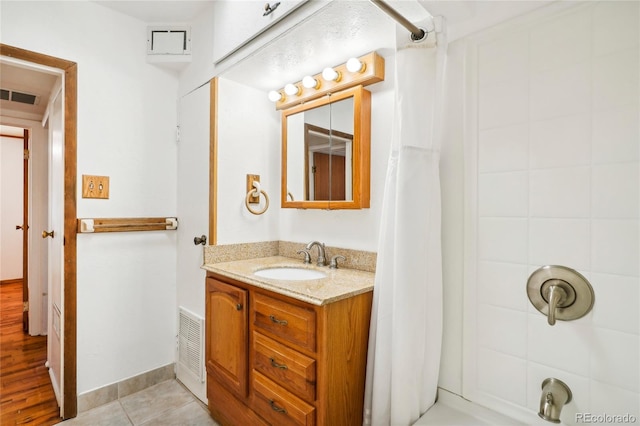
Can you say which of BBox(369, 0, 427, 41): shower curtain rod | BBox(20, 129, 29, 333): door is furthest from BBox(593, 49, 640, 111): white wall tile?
BBox(20, 129, 29, 333): door

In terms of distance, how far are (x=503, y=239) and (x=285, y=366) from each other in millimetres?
970

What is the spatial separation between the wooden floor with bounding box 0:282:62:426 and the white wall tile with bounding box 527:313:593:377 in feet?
8.00

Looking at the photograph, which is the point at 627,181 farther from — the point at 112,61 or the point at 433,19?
the point at 112,61

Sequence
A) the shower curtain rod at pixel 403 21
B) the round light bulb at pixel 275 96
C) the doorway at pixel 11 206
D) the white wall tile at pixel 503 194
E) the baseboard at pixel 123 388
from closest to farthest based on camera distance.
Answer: the shower curtain rod at pixel 403 21 → the white wall tile at pixel 503 194 → the baseboard at pixel 123 388 → the round light bulb at pixel 275 96 → the doorway at pixel 11 206

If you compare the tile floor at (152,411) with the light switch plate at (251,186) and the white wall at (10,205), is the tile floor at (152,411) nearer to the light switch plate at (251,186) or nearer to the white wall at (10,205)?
the light switch plate at (251,186)

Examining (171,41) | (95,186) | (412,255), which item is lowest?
(412,255)

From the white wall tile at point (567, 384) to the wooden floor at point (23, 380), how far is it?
7.82 feet

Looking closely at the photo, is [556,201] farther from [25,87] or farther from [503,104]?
[25,87]

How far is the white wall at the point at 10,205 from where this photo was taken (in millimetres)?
4695

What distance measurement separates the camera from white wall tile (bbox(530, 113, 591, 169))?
3.14ft

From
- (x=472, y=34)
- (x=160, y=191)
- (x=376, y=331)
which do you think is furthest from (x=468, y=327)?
(x=160, y=191)

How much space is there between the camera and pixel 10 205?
4766 millimetres

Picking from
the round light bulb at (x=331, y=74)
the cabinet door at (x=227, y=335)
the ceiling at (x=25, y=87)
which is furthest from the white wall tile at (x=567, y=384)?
the ceiling at (x=25, y=87)

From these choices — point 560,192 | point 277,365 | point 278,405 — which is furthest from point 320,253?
point 560,192
